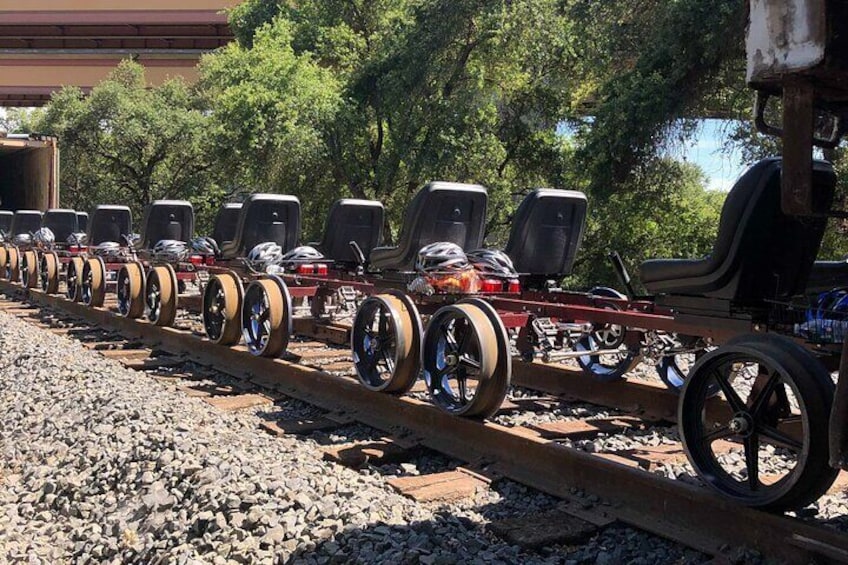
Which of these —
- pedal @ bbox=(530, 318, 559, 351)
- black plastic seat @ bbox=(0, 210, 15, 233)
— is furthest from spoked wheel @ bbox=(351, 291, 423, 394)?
black plastic seat @ bbox=(0, 210, 15, 233)

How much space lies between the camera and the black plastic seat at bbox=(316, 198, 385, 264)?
33.3 ft

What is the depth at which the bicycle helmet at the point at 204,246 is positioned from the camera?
473 inches

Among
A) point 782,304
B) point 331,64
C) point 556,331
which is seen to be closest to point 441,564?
point 782,304

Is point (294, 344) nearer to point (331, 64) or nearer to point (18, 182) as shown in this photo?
point (331, 64)

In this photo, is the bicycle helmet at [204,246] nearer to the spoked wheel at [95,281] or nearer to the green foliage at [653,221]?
the spoked wheel at [95,281]

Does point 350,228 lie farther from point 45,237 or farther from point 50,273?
point 45,237

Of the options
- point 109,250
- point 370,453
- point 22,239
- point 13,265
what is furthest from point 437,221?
point 22,239

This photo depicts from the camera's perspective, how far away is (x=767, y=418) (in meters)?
3.76

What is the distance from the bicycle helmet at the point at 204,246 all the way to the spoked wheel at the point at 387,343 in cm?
569

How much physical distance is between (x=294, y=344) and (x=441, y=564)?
683 centimetres

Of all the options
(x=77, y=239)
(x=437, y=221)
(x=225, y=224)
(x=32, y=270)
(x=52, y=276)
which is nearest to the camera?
(x=437, y=221)

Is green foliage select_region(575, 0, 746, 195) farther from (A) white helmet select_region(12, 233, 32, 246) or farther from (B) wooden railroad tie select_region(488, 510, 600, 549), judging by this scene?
(A) white helmet select_region(12, 233, 32, 246)

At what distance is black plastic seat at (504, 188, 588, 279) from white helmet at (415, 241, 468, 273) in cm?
81

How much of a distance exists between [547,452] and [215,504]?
170 centimetres
